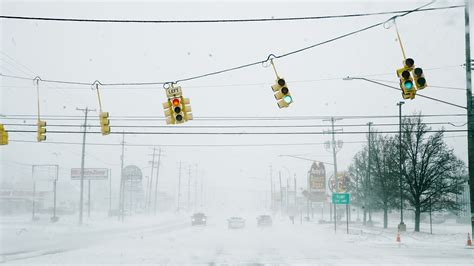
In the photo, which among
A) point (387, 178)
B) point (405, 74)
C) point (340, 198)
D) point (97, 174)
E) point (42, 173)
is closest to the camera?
point (405, 74)

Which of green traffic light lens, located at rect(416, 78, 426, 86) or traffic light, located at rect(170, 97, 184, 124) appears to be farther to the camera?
traffic light, located at rect(170, 97, 184, 124)

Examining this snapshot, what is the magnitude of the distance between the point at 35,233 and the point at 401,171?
31.0 m

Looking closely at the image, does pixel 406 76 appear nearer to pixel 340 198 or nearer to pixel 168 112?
pixel 168 112

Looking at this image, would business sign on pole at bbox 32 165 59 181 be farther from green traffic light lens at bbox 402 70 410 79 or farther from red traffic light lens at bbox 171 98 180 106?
green traffic light lens at bbox 402 70 410 79

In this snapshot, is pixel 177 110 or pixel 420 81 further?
pixel 177 110

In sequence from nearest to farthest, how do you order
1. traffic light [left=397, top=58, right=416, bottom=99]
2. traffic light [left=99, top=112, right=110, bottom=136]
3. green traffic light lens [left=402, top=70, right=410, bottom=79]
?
traffic light [left=397, top=58, right=416, bottom=99] → green traffic light lens [left=402, top=70, right=410, bottom=79] → traffic light [left=99, top=112, right=110, bottom=136]

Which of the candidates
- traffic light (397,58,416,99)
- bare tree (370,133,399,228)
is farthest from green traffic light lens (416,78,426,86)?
bare tree (370,133,399,228)

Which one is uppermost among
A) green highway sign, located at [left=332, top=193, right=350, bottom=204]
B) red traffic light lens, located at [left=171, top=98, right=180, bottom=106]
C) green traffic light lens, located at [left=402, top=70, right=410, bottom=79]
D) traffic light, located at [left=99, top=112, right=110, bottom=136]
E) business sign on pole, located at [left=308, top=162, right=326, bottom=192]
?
green traffic light lens, located at [left=402, top=70, right=410, bottom=79]

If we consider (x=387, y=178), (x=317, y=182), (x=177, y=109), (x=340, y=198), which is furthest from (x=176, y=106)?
(x=317, y=182)

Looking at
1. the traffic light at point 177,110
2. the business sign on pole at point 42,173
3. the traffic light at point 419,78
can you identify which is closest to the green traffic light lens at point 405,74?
the traffic light at point 419,78

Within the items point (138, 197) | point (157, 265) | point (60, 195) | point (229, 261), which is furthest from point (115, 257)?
point (60, 195)

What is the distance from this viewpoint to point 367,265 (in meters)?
18.9

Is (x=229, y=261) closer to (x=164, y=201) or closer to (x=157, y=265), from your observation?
(x=157, y=265)

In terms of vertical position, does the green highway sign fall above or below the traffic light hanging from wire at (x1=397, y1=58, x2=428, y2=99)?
below
